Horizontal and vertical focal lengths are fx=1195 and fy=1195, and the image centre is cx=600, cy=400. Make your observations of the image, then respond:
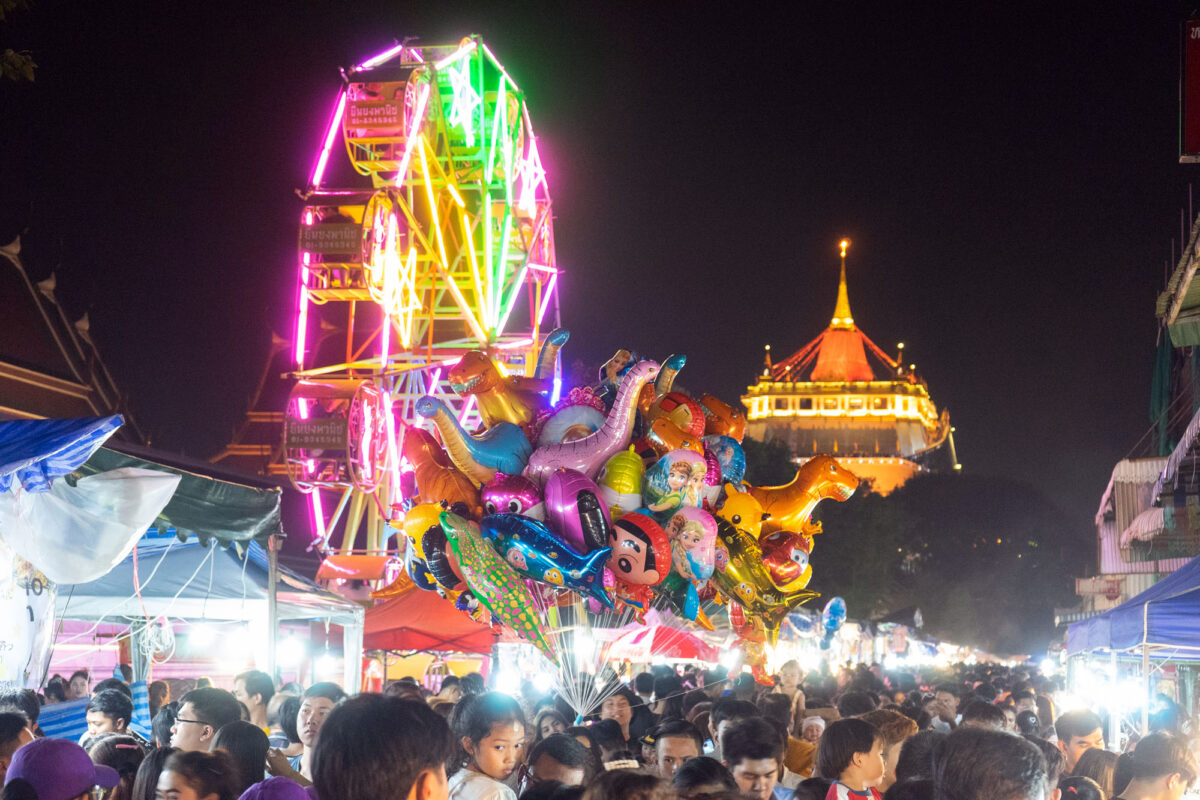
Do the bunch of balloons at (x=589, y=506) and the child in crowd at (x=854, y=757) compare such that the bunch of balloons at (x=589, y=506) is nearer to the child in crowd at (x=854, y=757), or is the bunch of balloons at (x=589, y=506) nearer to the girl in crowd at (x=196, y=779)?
the child in crowd at (x=854, y=757)

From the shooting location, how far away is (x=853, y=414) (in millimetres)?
121312

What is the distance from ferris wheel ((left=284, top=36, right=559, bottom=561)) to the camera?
25.1 m

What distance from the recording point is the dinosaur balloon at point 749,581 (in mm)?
9531

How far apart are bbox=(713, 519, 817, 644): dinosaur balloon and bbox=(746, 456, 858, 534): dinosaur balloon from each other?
0.42m

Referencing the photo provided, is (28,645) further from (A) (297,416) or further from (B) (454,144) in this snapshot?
(B) (454,144)

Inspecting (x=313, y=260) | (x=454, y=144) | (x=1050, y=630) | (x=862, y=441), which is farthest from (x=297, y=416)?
(x=862, y=441)

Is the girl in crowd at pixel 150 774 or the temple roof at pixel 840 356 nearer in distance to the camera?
the girl in crowd at pixel 150 774

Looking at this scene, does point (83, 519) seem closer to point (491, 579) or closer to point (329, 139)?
point (491, 579)

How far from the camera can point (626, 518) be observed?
338 inches

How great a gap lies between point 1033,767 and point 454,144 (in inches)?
1023

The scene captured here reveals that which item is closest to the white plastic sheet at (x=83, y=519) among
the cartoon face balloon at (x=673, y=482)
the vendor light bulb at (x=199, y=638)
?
the cartoon face balloon at (x=673, y=482)

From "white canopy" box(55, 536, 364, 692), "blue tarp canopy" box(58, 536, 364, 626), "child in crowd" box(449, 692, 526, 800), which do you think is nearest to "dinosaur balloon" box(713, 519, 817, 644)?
"child in crowd" box(449, 692, 526, 800)

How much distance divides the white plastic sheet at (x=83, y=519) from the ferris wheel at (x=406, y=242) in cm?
1616

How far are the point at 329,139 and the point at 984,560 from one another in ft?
194
